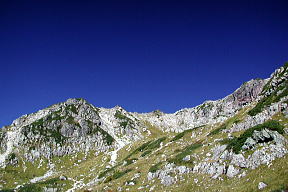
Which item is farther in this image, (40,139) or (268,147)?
(40,139)

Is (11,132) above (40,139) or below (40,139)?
above

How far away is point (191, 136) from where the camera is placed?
8956 centimetres

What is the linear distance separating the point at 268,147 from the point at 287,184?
12247mm

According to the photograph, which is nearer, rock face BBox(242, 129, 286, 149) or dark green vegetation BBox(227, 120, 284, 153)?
rock face BBox(242, 129, 286, 149)

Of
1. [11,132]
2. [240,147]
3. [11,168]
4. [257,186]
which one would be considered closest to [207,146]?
[240,147]

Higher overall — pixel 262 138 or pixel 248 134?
pixel 248 134

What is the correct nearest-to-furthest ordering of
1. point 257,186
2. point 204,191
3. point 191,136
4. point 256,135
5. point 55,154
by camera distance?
point 257,186 < point 204,191 < point 256,135 < point 191,136 < point 55,154

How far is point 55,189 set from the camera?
97250 millimetres

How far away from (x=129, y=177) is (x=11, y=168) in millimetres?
124056

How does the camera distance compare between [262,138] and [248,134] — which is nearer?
[262,138]

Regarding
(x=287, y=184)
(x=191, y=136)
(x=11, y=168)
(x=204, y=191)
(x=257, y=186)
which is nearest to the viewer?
(x=287, y=184)

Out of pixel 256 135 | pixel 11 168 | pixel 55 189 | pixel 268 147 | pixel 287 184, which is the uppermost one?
pixel 11 168

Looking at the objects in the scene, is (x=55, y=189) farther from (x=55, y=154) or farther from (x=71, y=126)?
(x=71, y=126)

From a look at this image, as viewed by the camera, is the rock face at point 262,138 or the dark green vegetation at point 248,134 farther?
the dark green vegetation at point 248,134
